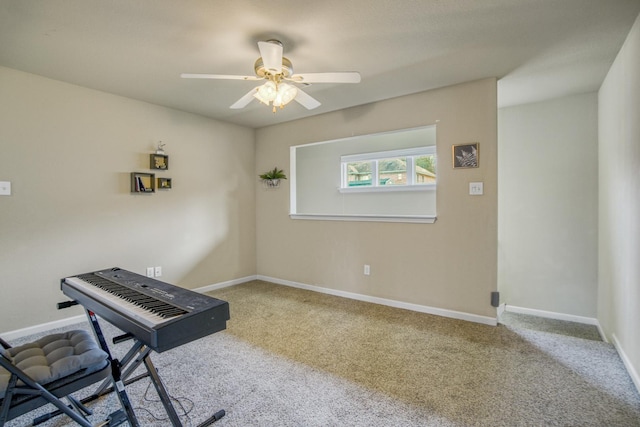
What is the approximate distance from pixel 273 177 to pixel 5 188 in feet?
8.86

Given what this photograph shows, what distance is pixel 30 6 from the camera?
1827 millimetres

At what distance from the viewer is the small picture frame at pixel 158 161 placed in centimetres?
357

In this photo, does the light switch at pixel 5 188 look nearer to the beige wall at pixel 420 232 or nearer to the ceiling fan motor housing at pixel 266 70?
the ceiling fan motor housing at pixel 266 70

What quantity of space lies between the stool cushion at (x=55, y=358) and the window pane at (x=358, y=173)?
418 cm

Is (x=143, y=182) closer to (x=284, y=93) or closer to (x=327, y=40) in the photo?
(x=284, y=93)

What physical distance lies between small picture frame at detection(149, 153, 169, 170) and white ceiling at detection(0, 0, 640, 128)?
721mm

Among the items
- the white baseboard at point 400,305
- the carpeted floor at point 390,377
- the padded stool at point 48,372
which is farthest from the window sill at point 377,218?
the padded stool at point 48,372

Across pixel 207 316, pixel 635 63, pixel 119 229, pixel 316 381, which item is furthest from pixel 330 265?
pixel 635 63

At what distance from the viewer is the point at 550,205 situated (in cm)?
352

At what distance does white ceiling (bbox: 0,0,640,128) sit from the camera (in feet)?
6.11

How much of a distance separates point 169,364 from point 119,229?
5.88ft

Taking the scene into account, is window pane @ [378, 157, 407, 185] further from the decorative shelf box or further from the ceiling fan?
the decorative shelf box

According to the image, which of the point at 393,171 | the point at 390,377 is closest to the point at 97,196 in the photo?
the point at 390,377

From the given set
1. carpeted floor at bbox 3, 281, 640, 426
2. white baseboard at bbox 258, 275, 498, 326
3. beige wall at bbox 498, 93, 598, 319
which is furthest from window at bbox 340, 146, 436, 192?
carpeted floor at bbox 3, 281, 640, 426
